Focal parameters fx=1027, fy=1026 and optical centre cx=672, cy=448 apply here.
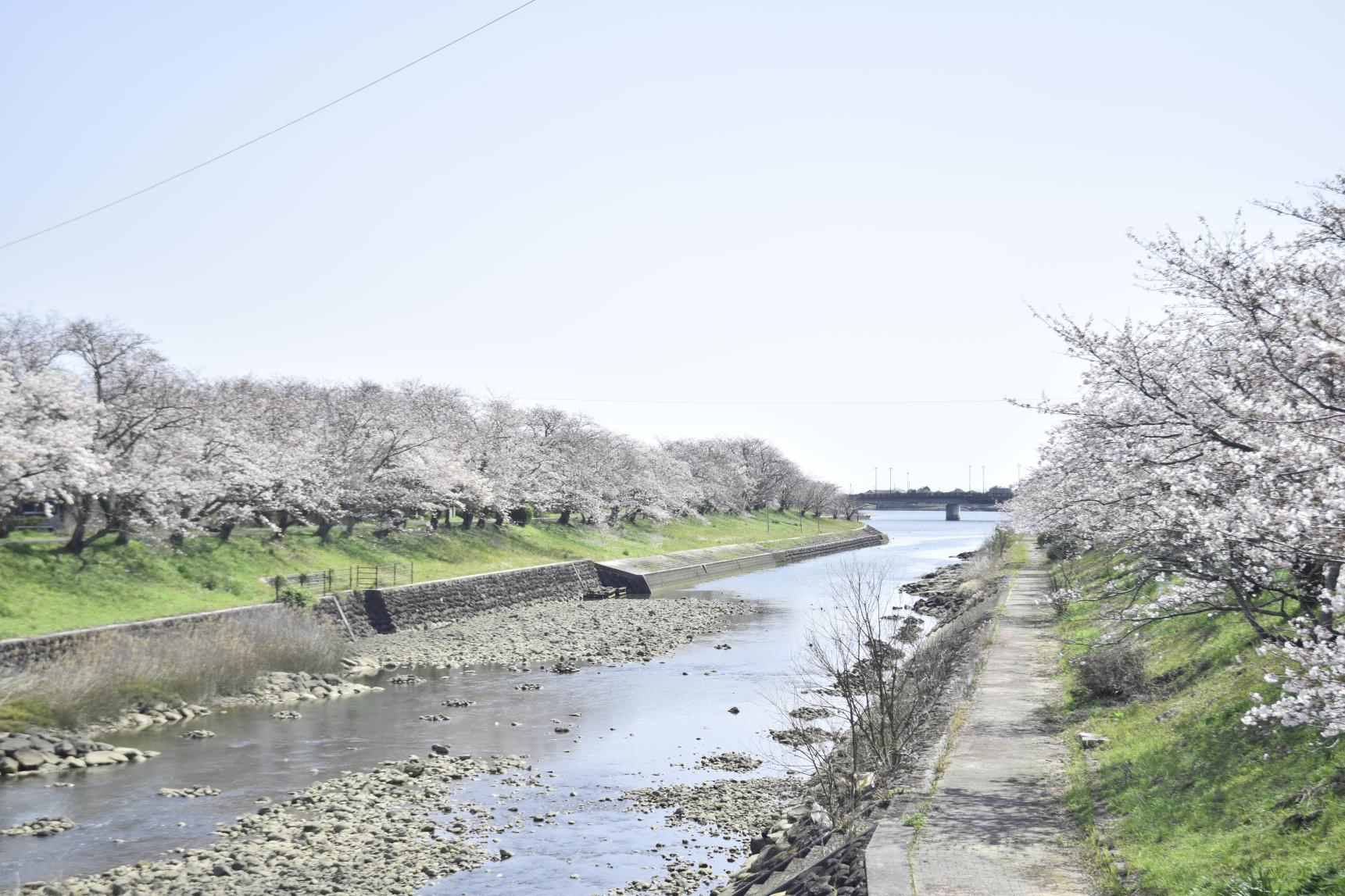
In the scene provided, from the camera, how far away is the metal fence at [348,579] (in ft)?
126

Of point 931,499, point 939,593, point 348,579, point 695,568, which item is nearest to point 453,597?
point 348,579

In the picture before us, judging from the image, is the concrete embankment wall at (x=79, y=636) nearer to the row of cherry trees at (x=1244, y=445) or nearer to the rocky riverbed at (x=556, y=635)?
the rocky riverbed at (x=556, y=635)

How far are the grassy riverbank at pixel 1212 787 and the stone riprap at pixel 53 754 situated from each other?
18.6m

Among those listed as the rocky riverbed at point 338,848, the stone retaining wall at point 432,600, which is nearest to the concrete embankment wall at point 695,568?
the stone retaining wall at point 432,600

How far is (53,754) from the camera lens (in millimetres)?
20828

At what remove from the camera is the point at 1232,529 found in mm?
10305

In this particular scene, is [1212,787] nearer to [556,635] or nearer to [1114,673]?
[1114,673]

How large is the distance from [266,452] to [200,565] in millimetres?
7877

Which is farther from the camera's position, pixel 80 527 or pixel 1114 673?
pixel 80 527

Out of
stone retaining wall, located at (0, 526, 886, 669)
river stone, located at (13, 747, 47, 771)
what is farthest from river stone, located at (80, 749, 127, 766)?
stone retaining wall, located at (0, 526, 886, 669)

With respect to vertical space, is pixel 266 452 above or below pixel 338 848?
above

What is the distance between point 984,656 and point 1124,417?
1140 cm

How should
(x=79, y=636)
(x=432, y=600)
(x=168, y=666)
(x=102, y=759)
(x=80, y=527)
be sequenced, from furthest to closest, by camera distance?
(x=432, y=600) < (x=80, y=527) < (x=168, y=666) < (x=79, y=636) < (x=102, y=759)

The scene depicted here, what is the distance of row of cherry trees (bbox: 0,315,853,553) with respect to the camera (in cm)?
3144
